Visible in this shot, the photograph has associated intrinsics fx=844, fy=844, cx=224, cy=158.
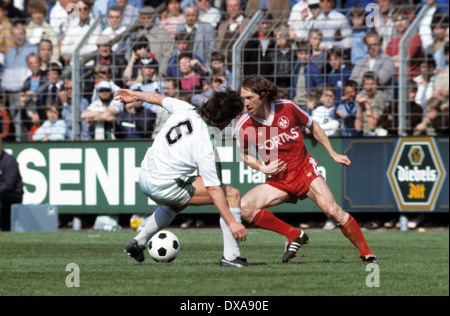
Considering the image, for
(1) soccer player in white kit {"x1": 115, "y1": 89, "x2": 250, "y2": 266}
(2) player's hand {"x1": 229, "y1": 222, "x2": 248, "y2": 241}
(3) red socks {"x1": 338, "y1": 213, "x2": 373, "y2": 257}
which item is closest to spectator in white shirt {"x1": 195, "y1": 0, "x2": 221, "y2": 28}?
(3) red socks {"x1": 338, "y1": 213, "x2": 373, "y2": 257}

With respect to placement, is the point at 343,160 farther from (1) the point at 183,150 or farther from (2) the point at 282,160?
(1) the point at 183,150

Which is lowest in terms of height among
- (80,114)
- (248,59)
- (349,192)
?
(349,192)

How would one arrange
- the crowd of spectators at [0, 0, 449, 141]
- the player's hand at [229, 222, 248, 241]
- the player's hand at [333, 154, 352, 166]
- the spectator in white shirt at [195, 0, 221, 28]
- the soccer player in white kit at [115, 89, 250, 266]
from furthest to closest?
1. the spectator in white shirt at [195, 0, 221, 28]
2. the crowd of spectators at [0, 0, 449, 141]
3. the player's hand at [333, 154, 352, 166]
4. the soccer player in white kit at [115, 89, 250, 266]
5. the player's hand at [229, 222, 248, 241]

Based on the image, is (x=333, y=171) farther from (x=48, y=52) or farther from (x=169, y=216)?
(x=169, y=216)

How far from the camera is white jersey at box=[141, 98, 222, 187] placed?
759 cm

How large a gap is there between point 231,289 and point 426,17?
408 inches

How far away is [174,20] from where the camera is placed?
1681 cm

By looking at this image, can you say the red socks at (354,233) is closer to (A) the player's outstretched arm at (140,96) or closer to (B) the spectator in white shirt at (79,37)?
(A) the player's outstretched arm at (140,96)

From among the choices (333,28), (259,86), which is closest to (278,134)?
(259,86)

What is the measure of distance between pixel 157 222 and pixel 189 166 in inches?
26.8

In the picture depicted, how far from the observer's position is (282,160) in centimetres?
941

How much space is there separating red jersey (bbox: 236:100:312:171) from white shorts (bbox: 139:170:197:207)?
1.13m

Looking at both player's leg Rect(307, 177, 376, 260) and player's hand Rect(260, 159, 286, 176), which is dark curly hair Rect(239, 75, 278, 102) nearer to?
player's hand Rect(260, 159, 286, 176)

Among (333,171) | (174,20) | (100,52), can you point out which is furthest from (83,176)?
(333,171)
